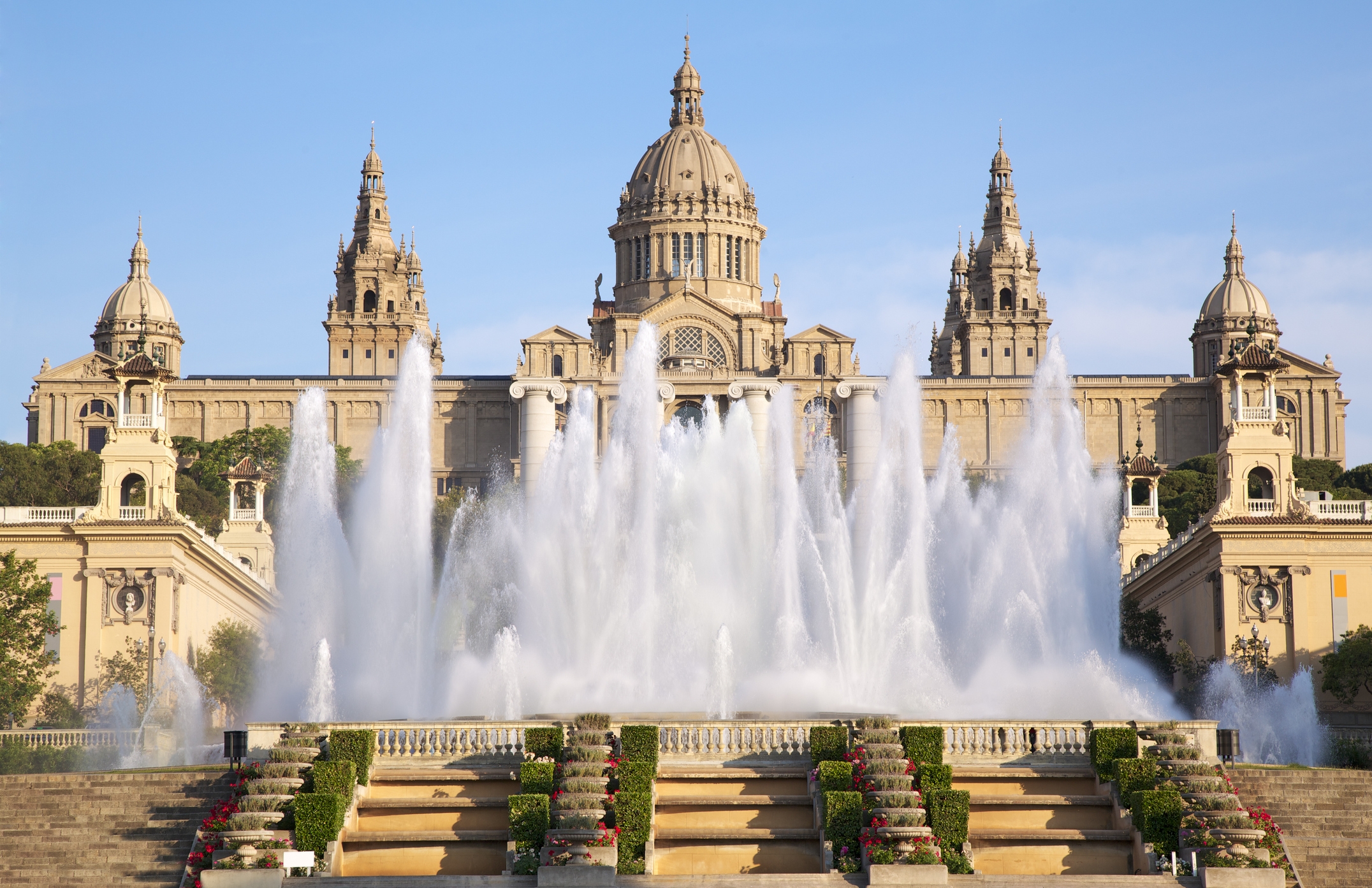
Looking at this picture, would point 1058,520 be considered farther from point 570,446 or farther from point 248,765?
point 248,765

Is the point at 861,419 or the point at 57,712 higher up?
the point at 861,419

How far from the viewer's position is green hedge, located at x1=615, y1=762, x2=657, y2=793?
29.5 m

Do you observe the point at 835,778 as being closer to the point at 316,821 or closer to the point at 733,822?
the point at 733,822

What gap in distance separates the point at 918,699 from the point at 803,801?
42.0 ft

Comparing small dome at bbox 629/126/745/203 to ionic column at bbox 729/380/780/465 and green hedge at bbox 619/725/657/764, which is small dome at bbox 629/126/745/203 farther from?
green hedge at bbox 619/725/657/764

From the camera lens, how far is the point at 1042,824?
30.3 m

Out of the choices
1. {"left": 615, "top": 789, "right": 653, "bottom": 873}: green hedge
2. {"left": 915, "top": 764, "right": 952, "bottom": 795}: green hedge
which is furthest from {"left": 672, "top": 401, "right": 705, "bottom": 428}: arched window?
{"left": 615, "top": 789, "right": 653, "bottom": 873}: green hedge

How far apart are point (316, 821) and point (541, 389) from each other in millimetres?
90382

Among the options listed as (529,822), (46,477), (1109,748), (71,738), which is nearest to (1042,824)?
(1109,748)

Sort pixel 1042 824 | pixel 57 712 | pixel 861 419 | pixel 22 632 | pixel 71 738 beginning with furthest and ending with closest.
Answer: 1. pixel 861 419
2. pixel 57 712
3. pixel 22 632
4. pixel 71 738
5. pixel 1042 824

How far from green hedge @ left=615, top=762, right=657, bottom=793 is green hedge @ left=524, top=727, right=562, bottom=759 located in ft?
4.28

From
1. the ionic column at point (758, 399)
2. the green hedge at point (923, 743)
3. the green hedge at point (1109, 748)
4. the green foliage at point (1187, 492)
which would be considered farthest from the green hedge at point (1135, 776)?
the ionic column at point (758, 399)

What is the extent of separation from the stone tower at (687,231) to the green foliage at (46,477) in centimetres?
5084

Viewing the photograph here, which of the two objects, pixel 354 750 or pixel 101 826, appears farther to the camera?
pixel 354 750
